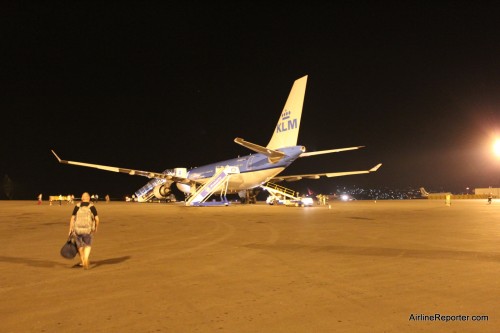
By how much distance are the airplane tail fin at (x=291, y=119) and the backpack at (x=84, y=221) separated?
2671cm

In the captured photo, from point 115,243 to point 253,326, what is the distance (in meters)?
9.03

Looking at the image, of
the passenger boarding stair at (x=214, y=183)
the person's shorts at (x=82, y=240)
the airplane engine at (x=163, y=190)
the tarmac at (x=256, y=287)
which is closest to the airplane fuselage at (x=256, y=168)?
the passenger boarding stair at (x=214, y=183)

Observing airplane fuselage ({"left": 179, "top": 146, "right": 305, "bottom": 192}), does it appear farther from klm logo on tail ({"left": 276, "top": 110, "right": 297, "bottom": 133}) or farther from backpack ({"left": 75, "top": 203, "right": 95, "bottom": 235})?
backpack ({"left": 75, "top": 203, "right": 95, "bottom": 235})

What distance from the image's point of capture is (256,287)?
6.89 meters

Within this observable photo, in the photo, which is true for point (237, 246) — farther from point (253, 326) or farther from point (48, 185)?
point (48, 185)

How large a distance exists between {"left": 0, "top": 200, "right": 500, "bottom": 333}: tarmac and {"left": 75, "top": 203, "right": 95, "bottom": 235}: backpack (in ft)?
2.77

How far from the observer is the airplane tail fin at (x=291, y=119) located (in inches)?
1335

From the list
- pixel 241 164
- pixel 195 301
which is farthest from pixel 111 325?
pixel 241 164

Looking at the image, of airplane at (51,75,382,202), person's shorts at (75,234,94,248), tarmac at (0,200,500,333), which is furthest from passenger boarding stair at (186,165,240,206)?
person's shorts at (75,234,94,248)

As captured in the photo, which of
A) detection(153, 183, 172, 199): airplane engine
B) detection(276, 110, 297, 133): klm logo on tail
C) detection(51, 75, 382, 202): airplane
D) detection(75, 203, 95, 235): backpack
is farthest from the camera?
detection(153, 183, 172, 199): airplane engine

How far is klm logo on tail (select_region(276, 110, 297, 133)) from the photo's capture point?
115 ft

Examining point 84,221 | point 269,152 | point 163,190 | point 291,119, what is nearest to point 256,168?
point 269,152

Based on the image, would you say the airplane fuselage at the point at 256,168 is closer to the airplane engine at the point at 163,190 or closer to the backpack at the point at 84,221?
the airplane engine at the point at 163,190

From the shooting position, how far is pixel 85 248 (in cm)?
869
